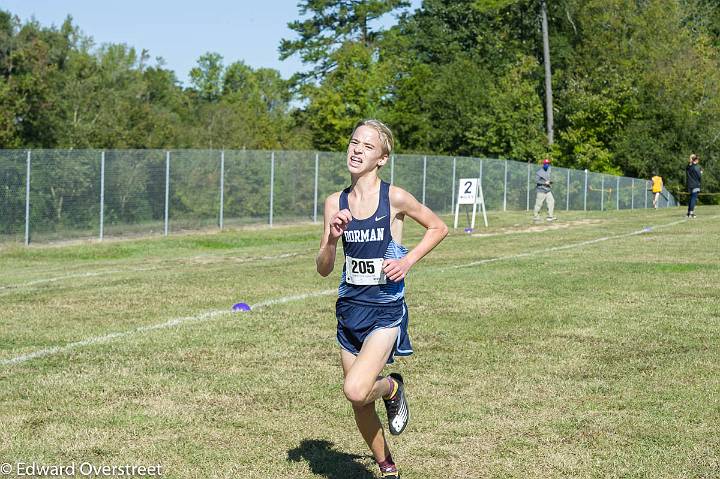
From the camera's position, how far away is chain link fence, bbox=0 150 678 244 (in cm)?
2456

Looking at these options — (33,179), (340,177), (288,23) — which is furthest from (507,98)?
(33,179)

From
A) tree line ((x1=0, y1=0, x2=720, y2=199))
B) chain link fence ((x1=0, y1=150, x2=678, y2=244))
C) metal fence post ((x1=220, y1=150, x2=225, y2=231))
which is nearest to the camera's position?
chain link fence ((x1=0, y1=150, x2=678, y2=244))

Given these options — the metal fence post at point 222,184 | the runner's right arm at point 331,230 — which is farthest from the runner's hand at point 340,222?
the metal fence post at point 222,184

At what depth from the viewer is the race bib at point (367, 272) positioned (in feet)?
17.9

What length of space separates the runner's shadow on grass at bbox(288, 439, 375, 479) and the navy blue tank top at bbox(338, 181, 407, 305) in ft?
3.34

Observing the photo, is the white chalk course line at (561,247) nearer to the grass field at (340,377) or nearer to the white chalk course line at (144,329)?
the grass field at (340,377)

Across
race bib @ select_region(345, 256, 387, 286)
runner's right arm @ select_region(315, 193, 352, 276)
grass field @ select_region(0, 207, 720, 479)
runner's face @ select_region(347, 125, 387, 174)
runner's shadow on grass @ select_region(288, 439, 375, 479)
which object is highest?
runner's face @ select_region(347, 125, 387, 174)

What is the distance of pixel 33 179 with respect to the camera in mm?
24562

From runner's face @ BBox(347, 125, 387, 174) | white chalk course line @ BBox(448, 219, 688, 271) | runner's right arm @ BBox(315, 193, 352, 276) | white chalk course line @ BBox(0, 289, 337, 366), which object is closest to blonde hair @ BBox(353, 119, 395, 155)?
runner's face @ BBox(347, 125, 387, 174)

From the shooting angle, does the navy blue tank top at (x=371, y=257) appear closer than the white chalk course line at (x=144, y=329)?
Yes

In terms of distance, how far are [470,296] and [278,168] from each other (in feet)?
64.6

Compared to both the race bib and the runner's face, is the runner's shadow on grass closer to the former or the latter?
the race bib

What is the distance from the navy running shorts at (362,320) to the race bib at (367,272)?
123mm

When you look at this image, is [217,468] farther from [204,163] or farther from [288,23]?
[288,23]
